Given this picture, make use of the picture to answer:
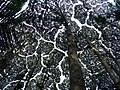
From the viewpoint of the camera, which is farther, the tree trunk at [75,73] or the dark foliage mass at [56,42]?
the dark foliage mass at [56,42]

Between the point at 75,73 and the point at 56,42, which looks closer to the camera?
the point at 75,73

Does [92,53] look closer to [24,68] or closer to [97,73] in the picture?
[97,73]

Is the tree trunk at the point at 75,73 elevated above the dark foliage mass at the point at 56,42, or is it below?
above

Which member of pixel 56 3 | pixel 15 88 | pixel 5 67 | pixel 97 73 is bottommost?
pixel 97 73

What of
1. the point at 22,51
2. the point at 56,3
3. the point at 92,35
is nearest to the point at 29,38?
the point at 22,51

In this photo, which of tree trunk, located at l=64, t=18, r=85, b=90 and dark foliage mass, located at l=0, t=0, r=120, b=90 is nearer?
tree trunk, located at l=64, t=18, r=85, b=90

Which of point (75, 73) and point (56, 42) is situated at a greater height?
point (75, 73)

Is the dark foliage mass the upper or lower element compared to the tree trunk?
lower

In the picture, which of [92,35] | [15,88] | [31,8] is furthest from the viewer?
[31,8]
